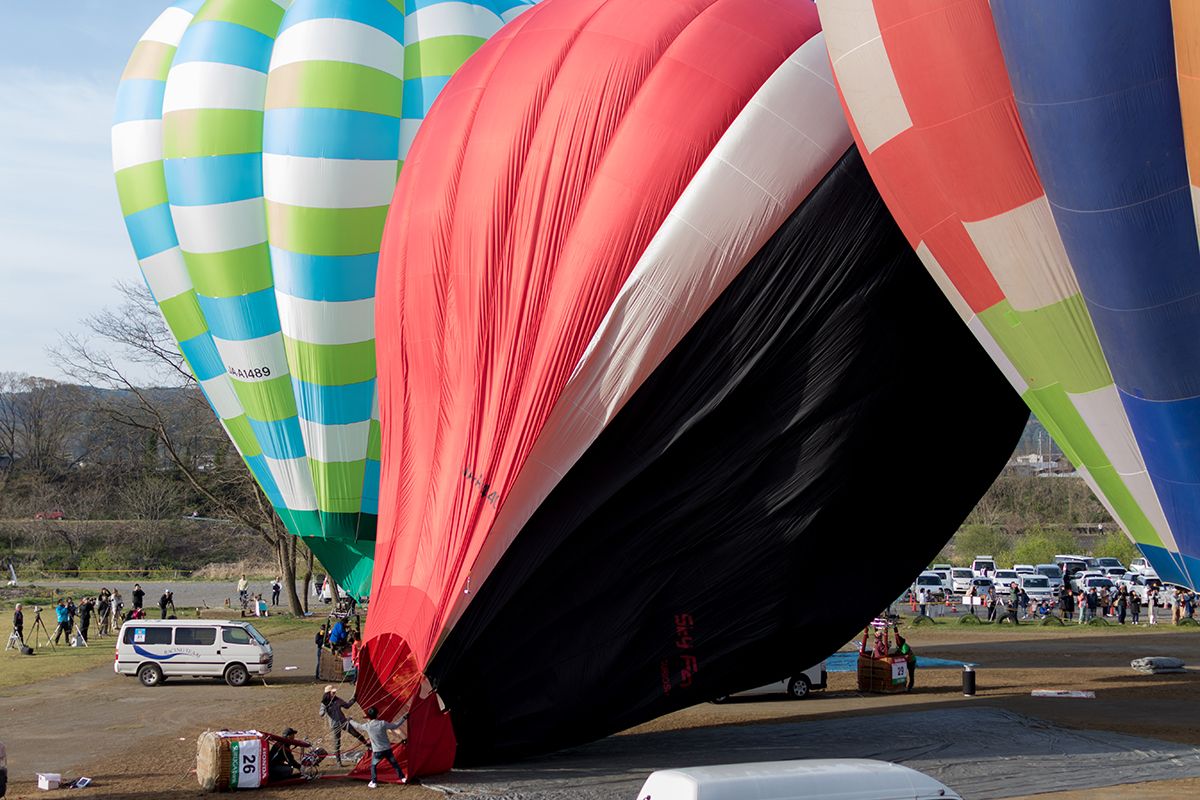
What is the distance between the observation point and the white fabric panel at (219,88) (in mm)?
22562

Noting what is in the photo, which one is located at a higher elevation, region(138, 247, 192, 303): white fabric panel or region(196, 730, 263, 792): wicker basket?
region(138, 247, 192, 303): white fabric panel

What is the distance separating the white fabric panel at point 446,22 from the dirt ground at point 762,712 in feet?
40.4

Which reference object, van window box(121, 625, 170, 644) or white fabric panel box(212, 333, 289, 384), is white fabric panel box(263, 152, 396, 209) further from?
van window box(121, 625, 170, 644)

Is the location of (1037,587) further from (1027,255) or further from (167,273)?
(1027,255)

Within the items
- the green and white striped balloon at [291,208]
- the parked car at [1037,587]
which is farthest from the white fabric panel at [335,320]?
the parked car at [1037,587]

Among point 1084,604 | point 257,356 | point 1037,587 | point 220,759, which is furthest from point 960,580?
point 220,759

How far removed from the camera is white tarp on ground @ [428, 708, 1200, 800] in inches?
570

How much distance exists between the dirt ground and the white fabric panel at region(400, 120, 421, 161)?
9761mm

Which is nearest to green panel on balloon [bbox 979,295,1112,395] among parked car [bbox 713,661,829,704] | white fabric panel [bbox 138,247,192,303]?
parked car [bbox 713,661,829,704]

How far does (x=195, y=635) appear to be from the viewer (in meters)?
25.2

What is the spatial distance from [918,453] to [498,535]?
228 inches

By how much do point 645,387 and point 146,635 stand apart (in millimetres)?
14702

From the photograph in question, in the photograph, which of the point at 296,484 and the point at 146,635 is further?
the point at 146,635

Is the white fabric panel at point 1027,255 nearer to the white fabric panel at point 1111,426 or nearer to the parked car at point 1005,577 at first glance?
the white fabric panel at point 1111,426
